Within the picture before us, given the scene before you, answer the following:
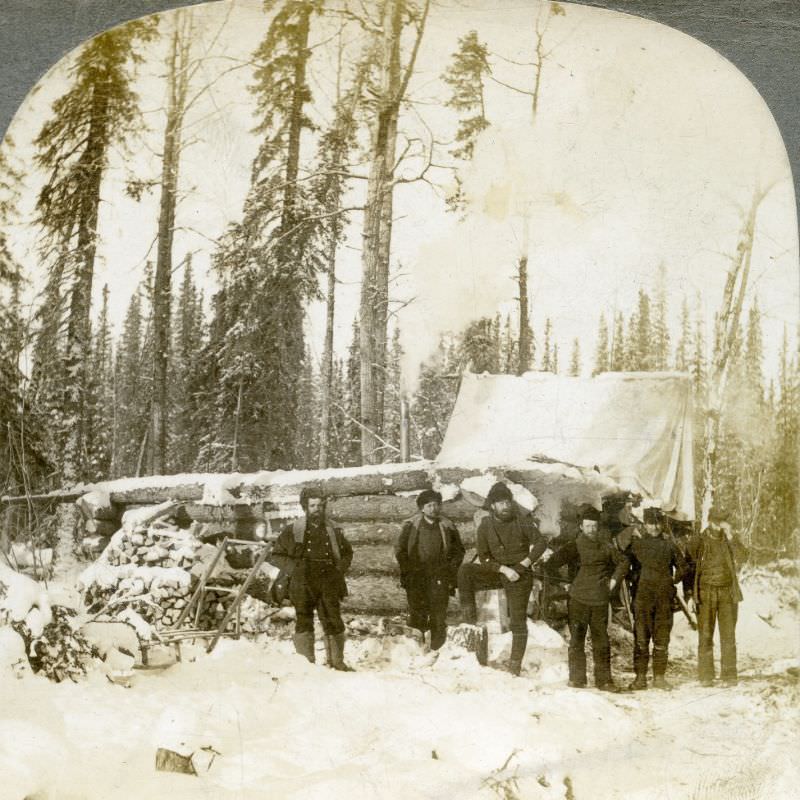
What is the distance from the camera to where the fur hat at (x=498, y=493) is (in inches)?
113

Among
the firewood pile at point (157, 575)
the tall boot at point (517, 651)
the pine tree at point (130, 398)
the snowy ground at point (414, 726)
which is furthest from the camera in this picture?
the pine tree at point (130, 398)

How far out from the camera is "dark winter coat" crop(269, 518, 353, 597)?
9.57 feet

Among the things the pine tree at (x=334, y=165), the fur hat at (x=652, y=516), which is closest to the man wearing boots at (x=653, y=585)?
the fur hat at (x=652, y=516)

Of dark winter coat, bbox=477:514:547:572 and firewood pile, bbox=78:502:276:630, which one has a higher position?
dark winter coat, bbox=477:514:547:572

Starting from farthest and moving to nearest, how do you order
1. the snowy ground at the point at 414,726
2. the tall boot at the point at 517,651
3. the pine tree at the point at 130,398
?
the pine tree at the point at 130,398, the tall boot at the point at 517,651, the snowy ground at the point at 414,726

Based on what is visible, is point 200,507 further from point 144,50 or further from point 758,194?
point 758,194

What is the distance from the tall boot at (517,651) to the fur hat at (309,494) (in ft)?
2.62

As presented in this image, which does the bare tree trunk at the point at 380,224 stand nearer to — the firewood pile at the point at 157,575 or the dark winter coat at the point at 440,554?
the dark winter coat at the point at 440,554

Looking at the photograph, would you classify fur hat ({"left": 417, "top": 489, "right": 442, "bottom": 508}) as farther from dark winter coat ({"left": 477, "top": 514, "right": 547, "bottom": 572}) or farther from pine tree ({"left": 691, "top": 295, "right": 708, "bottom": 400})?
pine tree ({"left": 691, "top": 295, "right": 708, "bottom": 400})

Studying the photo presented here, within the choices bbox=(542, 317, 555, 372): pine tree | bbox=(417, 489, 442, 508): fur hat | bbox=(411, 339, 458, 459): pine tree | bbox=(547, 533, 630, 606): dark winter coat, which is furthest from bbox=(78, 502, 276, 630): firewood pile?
bbox=(542, 317, 555, 372): pine tree

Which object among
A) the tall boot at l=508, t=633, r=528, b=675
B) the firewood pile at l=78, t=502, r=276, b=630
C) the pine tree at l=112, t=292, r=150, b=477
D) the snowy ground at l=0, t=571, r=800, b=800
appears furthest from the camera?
the pine tree at l=112, t=292, r=150, b=477

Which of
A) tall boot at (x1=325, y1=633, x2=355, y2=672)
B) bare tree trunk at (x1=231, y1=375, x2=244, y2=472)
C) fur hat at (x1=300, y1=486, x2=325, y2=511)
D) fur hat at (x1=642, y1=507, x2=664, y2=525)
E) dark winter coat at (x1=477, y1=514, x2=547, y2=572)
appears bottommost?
tall boot at (x1=325, y1=633, x2=355, y2=672)

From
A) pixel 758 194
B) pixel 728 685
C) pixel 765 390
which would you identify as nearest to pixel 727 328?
pixel 765 390

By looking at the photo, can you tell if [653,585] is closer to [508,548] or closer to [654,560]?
[654,560]
